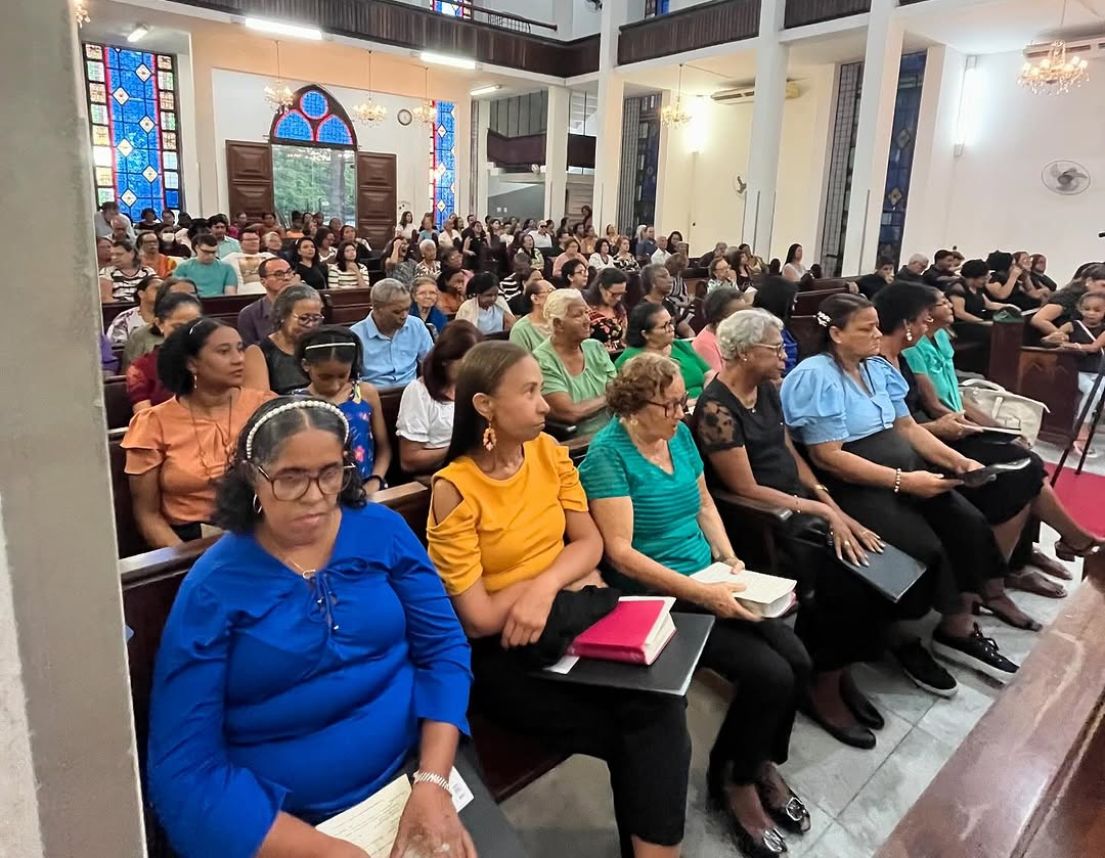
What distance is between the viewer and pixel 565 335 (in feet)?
10.6

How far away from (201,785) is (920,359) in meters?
3.16

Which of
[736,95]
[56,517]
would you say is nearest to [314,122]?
[736,95]

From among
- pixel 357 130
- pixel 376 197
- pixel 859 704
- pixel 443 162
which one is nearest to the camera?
pixel 859 704

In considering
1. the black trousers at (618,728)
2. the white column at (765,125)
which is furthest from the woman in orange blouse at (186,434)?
the white column at (765,125)

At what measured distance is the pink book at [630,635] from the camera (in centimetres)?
157

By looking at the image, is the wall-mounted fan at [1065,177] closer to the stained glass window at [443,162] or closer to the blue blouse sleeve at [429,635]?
the stained glass window at [443,162]

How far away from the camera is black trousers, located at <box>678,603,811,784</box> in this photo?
181 centimetres

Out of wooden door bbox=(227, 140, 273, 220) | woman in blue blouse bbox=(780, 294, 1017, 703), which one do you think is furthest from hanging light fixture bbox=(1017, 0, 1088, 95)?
wooden door bbox=(227, 140, 273, 220)

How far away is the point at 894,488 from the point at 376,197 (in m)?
12.6

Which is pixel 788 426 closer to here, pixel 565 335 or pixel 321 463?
pixel 565 335

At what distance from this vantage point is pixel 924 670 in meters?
2.54

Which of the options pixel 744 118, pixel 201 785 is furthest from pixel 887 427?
pixel 744 118

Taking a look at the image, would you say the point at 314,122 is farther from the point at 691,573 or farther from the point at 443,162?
the point at 691,573

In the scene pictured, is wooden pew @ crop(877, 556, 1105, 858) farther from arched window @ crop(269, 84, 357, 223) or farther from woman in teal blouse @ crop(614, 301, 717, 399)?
arched window @ crop(269, 84, 357, 223)
